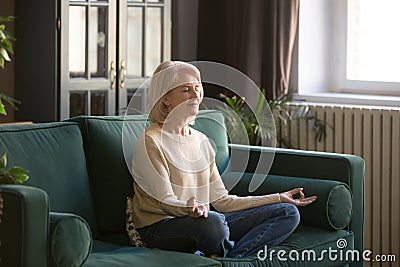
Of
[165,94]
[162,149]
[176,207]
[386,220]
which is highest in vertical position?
[165,94]

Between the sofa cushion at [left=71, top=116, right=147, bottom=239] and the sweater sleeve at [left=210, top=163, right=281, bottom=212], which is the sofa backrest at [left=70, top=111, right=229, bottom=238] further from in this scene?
the sweater sleeve at [left=210, top=163, right=281, bottom=212]

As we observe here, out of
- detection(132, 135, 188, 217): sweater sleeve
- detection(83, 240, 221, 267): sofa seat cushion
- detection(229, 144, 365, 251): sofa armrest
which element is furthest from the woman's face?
detection(229, 144, 365, 251): sofa armrest

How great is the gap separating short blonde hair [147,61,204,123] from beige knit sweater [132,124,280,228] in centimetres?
5

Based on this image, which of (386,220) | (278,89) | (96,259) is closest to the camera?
(96,259)

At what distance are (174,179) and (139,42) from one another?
1523 mm

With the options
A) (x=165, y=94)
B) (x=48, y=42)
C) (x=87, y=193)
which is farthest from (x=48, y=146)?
(x=48, y=42)

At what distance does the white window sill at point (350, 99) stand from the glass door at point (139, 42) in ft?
2.66

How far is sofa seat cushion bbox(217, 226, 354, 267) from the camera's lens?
2879 millimetres

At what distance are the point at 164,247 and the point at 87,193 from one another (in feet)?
1.31

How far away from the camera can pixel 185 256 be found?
2.74m

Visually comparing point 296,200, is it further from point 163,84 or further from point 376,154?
point 376,154

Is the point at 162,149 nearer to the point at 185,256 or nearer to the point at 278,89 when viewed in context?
A: the point at 185,256

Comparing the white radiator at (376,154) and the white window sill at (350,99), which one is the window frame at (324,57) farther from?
the white radiator at (376,154)

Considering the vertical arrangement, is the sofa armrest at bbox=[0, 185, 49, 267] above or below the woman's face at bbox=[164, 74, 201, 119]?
below
